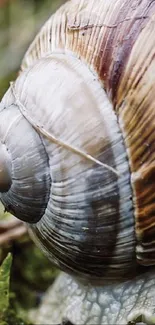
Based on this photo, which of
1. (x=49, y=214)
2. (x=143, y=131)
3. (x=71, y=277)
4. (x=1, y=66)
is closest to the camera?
(x=143, y=131)

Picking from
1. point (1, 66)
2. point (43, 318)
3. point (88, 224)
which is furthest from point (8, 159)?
point (1, 66)

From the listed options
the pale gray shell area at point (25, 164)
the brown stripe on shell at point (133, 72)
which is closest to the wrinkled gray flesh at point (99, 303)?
the brown stripe on shell at point (133, 72)

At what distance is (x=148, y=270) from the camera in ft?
5.50

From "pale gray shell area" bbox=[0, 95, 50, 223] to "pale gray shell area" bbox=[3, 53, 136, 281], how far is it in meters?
0.02

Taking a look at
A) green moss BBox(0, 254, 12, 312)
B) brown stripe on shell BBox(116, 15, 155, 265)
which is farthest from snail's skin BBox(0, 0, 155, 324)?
Result: green moss BBox(0, 254, 12, 312)

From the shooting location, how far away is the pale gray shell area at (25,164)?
1568 mm

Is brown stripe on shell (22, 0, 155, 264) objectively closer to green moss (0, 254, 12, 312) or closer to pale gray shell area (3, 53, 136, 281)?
pale gray shell area (3, 53, 136, 281)

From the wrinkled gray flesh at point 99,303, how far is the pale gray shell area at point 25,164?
1.13 feet

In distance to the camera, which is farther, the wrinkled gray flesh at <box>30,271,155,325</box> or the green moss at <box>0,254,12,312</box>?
the green moss at <box>0,254,12,312</box>

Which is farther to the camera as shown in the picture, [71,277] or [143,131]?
[71,277]

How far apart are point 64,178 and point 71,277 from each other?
1.74 ft

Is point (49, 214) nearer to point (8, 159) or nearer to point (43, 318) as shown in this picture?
point (8, 159)

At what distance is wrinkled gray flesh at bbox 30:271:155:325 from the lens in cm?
165

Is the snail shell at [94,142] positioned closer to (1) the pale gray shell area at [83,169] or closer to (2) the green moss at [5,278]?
(1) the pale gray shell area at [83,169]
